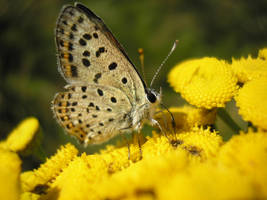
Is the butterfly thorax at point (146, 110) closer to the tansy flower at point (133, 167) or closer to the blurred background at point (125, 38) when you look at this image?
the tansy flower at point (133, 167)

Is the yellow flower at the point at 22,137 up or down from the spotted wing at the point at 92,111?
down

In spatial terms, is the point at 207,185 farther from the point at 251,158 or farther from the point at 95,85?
the point at 95,85

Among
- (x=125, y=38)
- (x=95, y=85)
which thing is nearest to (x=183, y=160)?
(x=95, y=85)

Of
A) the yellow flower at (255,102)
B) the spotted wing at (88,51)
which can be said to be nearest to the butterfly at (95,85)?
the spotted wing at (88,51)

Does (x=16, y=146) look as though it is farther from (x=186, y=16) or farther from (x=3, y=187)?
(x=186, y=16)

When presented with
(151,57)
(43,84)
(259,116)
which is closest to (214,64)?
(259,116)

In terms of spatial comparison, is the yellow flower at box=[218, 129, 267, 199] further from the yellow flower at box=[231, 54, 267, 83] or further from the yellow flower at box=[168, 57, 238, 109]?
the yellow flower at box=[231, 54, 267, 83]

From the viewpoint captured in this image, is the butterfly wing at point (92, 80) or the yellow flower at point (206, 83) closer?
the yellow flower at point (206, 83)
